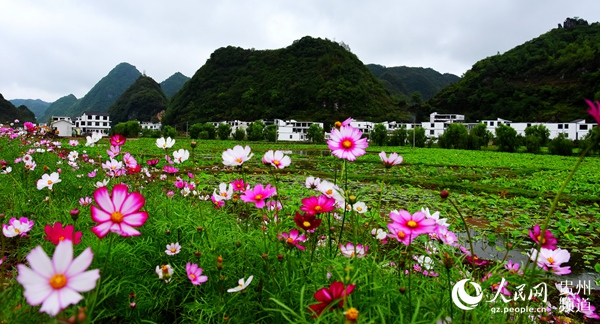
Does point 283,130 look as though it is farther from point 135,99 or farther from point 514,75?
point 135,99

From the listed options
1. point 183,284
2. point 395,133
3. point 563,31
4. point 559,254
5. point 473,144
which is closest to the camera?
point 559,254

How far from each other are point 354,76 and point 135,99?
4788 cm

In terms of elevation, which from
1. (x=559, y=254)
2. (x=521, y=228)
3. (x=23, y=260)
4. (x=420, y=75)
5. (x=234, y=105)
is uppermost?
(x=420, y=75)

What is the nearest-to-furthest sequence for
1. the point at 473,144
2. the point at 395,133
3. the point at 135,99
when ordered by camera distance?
1. the point at 473,144
2. the point at 395,133
3. the point at 135,99

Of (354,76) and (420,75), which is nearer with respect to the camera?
(354,76)

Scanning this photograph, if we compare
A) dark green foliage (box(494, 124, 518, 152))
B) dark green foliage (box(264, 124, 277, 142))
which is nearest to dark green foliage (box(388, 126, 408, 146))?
dark green foliage (box(494, 124, 518, 152))

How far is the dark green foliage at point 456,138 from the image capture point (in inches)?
1045

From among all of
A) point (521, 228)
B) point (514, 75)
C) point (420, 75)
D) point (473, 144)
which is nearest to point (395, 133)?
point (473, 144)

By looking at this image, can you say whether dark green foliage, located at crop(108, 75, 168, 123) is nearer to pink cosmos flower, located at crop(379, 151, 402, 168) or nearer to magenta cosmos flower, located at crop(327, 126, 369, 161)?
magenta cosmos flower, located at crop(327, 126, 369, 161)

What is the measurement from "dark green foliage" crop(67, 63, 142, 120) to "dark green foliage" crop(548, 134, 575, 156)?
98169 mm

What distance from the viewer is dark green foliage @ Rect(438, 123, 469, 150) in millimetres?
26531

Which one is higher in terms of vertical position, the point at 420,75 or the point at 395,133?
the point at 420,75

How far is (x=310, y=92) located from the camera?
62.8 meters

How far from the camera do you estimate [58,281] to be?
55cm
